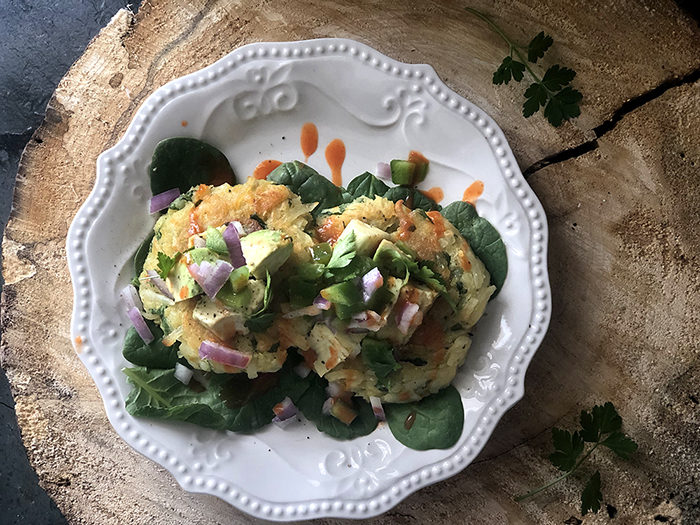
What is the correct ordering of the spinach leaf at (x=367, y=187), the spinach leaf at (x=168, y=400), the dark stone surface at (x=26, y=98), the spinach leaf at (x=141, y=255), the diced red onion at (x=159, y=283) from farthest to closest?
the dark stone surface at (x=26, y=98) → the spinach leaf at (x=367, y=187) → the spinach leaf at (x=141, y=255) → the spinach leaf at (x=168, y=400) → the diced red onion at (x=159, y=283)

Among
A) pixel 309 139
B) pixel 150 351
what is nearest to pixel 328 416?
pixel 150 351

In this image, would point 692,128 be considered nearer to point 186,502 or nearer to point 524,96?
point 524,96

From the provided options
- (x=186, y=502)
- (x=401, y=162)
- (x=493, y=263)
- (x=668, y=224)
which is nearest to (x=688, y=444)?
(x=668, y=224)

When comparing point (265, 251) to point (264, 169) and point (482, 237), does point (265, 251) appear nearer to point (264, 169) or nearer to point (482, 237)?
point (264, 169)

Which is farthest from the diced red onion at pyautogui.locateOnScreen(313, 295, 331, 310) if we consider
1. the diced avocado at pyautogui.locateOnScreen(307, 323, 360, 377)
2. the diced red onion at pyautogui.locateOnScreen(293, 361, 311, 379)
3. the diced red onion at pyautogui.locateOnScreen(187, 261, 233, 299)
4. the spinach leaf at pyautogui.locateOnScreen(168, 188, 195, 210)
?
the spinach leaf at pyautogui.locateOnScreen(168, 188, 195, 210)

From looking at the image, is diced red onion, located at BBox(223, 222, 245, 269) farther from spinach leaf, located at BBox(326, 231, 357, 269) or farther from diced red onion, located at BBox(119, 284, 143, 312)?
diced red onion, located at BBox(119, 284, 143, 312)

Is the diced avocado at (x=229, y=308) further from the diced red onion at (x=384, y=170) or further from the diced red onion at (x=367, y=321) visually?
the diced red onion at (x=384, y=170)

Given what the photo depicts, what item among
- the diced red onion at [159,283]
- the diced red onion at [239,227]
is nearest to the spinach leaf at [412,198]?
the diced red onion at [239,227]
